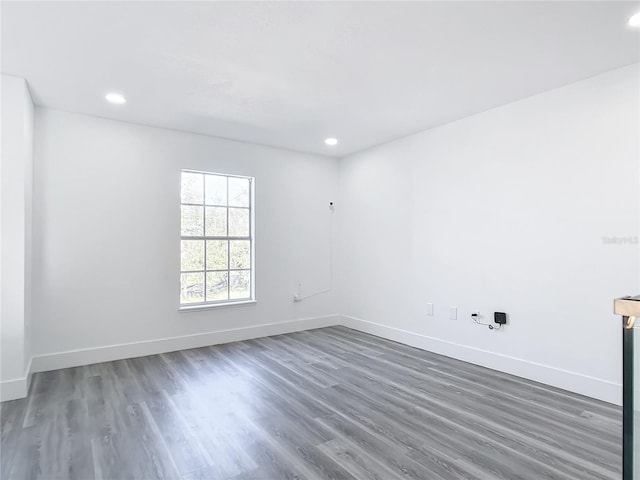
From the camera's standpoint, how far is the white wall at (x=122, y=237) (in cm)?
372

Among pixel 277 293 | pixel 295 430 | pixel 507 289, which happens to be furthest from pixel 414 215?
pixel 295 430

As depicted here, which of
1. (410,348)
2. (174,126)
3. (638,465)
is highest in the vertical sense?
(174,126)

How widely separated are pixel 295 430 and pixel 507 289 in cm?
245

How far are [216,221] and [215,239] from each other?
0.79ft

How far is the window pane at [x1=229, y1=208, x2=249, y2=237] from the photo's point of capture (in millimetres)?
4957

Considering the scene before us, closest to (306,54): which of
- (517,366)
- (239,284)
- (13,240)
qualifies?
(13,240)

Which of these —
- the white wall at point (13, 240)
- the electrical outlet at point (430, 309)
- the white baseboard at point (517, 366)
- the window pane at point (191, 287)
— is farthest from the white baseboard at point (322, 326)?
the window pane at point (191, 287)

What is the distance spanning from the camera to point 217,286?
4801mm

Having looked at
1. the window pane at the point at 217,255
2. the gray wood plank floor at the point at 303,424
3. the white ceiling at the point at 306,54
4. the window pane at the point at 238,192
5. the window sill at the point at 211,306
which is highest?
the white ceiling at the point at 306,54

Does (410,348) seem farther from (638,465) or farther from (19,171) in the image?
(19,171)

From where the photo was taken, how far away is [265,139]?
487 centimetres

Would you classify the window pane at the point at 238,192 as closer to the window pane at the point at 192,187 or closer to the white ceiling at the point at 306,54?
the window pane at the point at 192,187

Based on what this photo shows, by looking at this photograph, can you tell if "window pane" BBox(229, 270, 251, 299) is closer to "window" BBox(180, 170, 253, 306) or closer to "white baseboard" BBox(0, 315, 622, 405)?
"window" BBox(180, 170, 253, 306)

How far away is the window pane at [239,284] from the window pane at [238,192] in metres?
0.95
